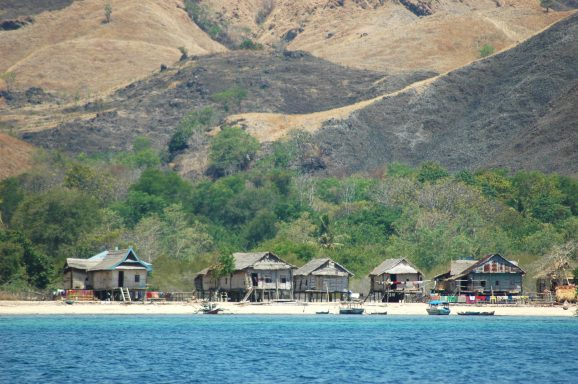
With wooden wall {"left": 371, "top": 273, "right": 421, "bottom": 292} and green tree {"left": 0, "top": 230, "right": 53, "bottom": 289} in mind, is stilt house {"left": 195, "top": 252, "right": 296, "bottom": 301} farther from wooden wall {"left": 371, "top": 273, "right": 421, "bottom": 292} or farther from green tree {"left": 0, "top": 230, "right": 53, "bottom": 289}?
green tree {"left": 0, "top": 230, "right": 53, "bottom": 289}

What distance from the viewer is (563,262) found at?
109m

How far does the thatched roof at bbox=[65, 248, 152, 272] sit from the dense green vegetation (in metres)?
2.49

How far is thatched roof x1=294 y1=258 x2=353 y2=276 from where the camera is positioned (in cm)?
11444

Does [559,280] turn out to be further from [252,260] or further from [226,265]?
[226,265]

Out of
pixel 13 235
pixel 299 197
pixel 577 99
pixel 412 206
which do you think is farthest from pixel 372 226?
pixel 577 99

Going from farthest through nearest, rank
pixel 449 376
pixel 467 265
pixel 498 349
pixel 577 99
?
1. pixel 577 99
2. pixel 467 265
3. pixel 498 349
4. pixel 449 376

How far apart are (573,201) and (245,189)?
1945 inches

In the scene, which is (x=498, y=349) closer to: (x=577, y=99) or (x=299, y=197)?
(x=299, y=197)

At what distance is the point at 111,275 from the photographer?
106 metres

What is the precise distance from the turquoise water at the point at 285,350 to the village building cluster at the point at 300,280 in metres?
9.39

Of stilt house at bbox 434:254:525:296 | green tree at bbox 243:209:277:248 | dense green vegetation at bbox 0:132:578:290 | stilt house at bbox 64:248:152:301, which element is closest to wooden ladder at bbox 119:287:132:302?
stilt house at bbox 64:248:152:301

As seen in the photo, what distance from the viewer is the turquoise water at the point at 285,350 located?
57656 millimetres

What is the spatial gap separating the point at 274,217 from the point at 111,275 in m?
45.4

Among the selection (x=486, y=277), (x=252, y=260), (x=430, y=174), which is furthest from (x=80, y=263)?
(x=430, y=174)
